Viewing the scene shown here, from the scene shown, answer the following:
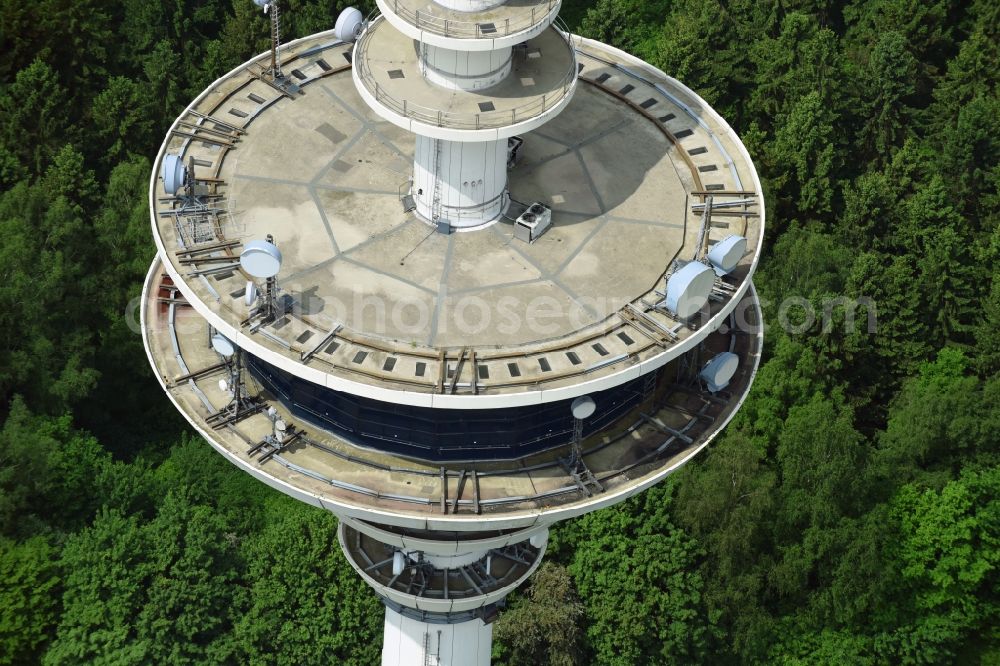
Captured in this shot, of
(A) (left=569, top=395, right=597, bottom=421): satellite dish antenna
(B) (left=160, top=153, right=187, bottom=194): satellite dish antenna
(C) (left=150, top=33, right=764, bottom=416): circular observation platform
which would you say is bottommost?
(A) (left=569, top=395, right=597, bottom=421): satellite dish antenna

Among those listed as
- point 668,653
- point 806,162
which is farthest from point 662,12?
point 668,653

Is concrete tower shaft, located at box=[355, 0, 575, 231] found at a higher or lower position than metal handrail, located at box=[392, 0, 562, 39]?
lower

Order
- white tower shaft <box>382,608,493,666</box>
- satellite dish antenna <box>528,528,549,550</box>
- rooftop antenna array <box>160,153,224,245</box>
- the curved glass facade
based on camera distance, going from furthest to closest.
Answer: white tower shaft <box>382,608,493,666</box>, satellite dish antenna <box>528,528,549,550</box>, rooftop antenna array <box>160,153,224,245</box>, the curved glass facade

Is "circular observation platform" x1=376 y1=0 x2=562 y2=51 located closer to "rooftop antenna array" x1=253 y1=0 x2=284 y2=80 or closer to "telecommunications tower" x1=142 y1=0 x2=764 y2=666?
"telecommunications tower" x1=142 y1=0 x2=764 y2=666

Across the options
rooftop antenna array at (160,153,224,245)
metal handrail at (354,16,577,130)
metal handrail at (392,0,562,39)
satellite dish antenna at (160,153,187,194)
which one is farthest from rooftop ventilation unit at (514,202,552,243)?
satellite dish antenna at (160,153,187,194)

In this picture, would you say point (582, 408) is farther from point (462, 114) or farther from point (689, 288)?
point (462, 114)

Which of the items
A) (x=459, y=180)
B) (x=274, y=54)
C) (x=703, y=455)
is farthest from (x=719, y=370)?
(x=703, y=455)

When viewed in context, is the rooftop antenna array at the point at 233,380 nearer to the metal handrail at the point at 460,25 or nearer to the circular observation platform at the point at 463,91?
the circular observation platform at the point at 463,91

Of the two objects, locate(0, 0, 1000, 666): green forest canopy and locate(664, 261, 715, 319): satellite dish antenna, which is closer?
locate(664, 261, 715, 319): satellite dish antenna
